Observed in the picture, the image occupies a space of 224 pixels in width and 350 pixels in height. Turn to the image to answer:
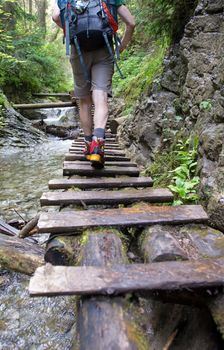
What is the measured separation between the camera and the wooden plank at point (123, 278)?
1379mm

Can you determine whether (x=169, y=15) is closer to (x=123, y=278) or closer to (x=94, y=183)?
(x=94, y=183)

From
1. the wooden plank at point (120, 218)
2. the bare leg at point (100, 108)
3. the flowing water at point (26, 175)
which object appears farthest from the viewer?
the flowing water at point (26, 175)

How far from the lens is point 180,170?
3123mm

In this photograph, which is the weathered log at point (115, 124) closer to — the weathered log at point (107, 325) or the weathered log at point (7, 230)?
the weathered log at point (7, 230)

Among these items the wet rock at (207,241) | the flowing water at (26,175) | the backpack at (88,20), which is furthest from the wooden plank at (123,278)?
the flowing water at (26,175)

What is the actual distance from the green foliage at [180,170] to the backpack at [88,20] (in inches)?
49.9

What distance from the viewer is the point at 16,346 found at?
6.92ft

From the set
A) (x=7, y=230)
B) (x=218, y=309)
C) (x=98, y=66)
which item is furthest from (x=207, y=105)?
(x=7, y=230)

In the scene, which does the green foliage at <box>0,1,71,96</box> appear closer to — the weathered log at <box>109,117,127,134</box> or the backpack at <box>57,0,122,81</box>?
the weathered log at <box>109,117,127,134</box>

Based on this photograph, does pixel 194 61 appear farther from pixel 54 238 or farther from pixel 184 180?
pixel 54 238

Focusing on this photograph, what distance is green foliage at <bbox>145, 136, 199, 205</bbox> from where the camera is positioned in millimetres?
2871

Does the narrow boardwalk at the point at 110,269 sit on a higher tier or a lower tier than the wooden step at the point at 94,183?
higher

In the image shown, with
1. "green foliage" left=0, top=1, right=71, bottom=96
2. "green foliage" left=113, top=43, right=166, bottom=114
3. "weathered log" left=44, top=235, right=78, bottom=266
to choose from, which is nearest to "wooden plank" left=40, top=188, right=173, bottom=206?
"weathered log" left=44, top=235, right=78, bottom=266

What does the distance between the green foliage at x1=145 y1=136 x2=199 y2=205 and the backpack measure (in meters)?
1.27
